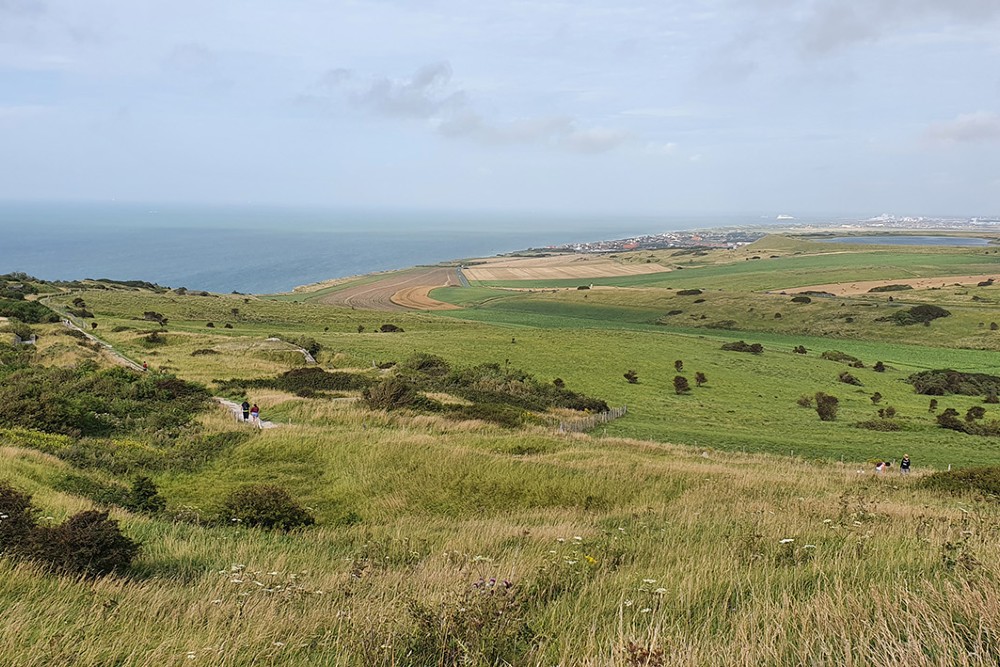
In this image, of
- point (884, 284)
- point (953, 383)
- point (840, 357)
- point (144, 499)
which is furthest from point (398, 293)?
point (144, 499)

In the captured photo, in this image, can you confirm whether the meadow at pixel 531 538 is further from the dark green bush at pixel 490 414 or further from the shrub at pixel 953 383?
the shrub at pixel 953 383

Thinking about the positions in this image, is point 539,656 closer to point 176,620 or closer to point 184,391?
point 176,620

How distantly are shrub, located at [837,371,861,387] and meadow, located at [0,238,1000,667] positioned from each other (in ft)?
5.77

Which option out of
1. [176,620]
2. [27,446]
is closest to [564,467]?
[176,620]

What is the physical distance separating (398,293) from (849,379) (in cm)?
9769

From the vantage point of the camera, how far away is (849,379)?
4941 centimetres

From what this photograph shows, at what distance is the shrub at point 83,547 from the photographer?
7406 millimetres

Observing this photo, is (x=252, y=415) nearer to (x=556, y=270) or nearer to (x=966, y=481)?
(x=966, y=481)

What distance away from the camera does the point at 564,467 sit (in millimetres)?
18359

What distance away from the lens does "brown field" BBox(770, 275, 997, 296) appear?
361 ft

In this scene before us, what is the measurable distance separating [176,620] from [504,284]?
14609cm

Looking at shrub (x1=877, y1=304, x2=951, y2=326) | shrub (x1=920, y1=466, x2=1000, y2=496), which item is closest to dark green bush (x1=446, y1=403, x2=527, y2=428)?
shrub (x1=920, y1=466, x2=1000, y2=496)

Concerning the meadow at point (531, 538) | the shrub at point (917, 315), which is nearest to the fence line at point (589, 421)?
the meadow at point (531, 538)

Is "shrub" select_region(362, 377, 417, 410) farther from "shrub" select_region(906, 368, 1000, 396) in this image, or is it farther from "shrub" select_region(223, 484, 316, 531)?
"shrub" select_region(906, 368, 1000, 396)
